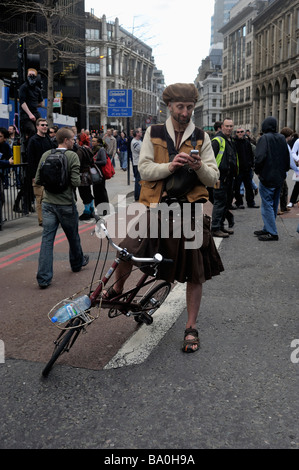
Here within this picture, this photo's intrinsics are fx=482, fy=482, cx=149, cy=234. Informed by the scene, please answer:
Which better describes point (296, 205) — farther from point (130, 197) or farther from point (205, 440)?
point (205, 440)

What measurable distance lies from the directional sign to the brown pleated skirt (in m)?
15.9

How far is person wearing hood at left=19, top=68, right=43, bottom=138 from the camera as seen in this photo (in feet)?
34.4

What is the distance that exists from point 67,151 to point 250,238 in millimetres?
3910

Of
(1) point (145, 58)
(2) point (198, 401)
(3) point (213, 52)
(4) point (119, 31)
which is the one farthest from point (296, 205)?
(3) point (213, 52)

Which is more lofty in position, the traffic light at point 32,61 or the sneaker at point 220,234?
the traffic light at point 32,61

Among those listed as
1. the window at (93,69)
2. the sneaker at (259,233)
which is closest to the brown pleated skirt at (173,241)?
the sneaker at (259,233)

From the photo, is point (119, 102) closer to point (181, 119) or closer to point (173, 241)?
point (181, 119)

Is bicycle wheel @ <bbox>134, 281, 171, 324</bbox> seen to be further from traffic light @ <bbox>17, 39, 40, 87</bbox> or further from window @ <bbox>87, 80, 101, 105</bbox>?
window @ <bbox>87, 80, 101, 105</bbox>

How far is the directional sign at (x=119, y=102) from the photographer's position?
62.2 ft

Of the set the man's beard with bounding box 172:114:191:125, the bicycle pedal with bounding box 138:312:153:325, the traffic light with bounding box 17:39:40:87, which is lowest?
the bicycle pedal with bounding box 138:312:153:325

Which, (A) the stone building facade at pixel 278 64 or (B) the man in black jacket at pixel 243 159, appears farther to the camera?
(A) the stone building facade at pixel 278 64

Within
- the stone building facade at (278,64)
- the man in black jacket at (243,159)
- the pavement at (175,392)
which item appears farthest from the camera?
the stone building facade at (278,64)

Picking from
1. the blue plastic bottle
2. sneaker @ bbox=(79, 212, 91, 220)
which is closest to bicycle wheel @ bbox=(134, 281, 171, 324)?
the blue plastic bottle

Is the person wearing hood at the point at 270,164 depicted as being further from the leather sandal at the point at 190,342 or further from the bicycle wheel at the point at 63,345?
the bicycle wheel at the point at 63,345
